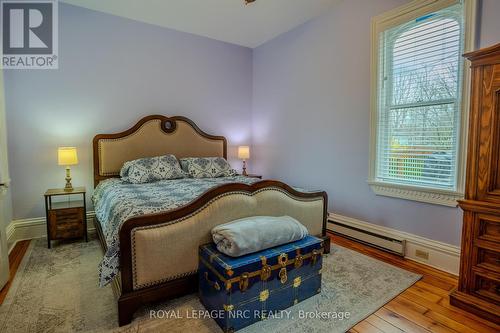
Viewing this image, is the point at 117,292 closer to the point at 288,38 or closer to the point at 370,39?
the point at 370,39

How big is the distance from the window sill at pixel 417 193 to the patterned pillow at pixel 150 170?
232 cm

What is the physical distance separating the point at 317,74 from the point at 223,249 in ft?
8.84

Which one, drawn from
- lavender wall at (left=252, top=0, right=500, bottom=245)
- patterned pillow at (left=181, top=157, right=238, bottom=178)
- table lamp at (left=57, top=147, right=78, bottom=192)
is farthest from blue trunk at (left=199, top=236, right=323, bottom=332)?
table lamp at (left=57, top=147, right=78, bottom=192)

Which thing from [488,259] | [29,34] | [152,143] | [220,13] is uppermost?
[220,13]

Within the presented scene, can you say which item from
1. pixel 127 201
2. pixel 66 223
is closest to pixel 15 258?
pixel 66 223

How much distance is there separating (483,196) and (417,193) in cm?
80

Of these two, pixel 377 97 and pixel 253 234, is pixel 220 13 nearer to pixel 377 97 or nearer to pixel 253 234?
pixel 377 97

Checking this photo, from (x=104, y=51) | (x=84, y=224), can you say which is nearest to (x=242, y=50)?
(x=104, y=51)

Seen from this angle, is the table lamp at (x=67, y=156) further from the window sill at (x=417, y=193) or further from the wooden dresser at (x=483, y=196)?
the wooden dresser at (x=483, y=196)

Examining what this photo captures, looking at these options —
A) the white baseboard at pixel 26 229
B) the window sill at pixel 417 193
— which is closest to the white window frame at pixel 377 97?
the window sill at pixel 417 193

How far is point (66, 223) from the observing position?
2.94 metres

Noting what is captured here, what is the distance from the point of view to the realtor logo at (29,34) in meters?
2.98

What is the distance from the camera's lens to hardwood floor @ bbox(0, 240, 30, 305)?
6.69ft

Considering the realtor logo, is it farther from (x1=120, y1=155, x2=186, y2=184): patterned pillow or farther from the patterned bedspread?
the patterned bedspread
